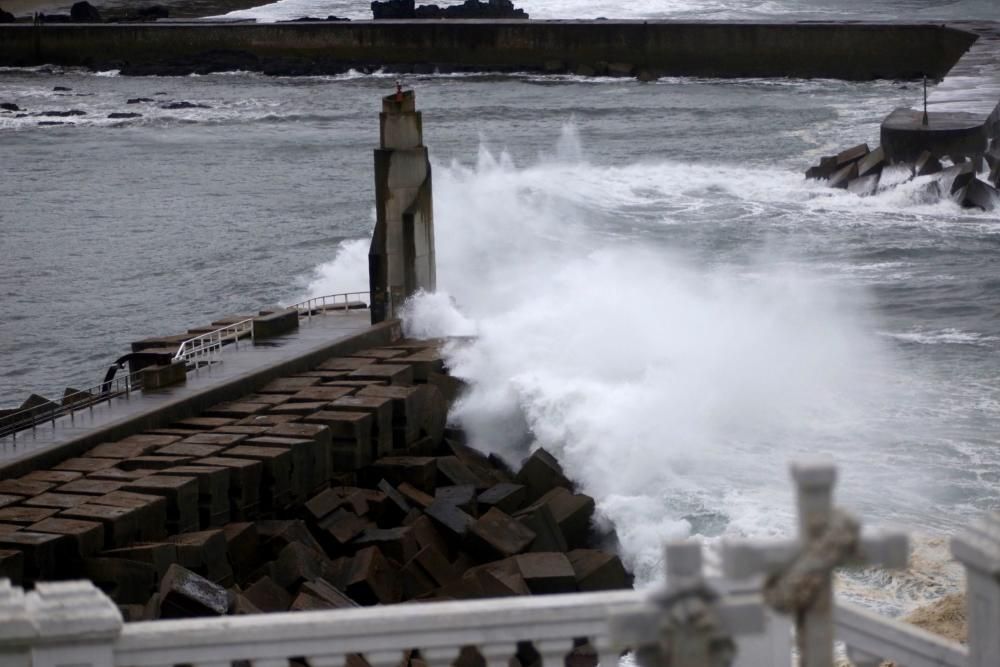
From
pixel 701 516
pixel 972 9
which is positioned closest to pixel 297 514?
pixel 701 516

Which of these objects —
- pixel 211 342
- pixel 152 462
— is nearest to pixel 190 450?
pixel 152 462

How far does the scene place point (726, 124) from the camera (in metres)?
41.9

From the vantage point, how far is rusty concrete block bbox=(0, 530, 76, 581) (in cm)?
934

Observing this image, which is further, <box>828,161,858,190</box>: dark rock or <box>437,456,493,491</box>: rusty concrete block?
<box>828,161,858,190</box>: dark rock

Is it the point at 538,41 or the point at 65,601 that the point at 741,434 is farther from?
the point at 538,41

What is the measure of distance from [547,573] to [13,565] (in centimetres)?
292

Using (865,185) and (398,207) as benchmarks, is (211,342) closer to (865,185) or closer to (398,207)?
(398,207)

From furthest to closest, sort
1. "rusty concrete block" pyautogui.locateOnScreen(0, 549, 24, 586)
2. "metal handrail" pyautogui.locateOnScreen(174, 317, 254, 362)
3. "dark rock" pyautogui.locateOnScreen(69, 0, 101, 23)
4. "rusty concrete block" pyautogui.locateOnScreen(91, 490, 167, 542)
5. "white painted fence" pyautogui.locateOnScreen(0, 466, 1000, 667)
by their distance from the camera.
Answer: "dark rock" pyautogui.locateOnScreen(69, 0, 101, 23) → "metal handrail" pyautogui.locateOnScreen(174, 317, 254, 362) → "rusty concrete block" pyautogui.locateOnScreen(91, 490, 167, 542) → "rusty concrete block" pyautogui.locateOnScreen(0, 549, 24, 586) → "white painted fence" pyautogui.locateOnScreen(0, 466, 1000, 667)

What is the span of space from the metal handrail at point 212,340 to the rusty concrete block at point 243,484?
2.81m

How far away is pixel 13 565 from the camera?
9.20m

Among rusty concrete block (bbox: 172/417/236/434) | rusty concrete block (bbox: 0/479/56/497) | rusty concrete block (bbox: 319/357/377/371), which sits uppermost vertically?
rusty concrete block (bbox: 0/479/56/497)

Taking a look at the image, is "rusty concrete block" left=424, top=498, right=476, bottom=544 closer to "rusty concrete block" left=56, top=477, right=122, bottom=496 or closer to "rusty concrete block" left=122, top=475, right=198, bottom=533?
"rusty concrete block" left=122, top=475, right=198, bottom=533

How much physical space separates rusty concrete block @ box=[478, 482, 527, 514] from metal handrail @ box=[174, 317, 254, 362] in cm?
328

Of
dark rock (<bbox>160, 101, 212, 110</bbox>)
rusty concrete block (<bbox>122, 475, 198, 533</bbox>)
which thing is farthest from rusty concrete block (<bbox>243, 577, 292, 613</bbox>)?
dark rock (<bbox>160, 101, 212, 110</bbox>)
